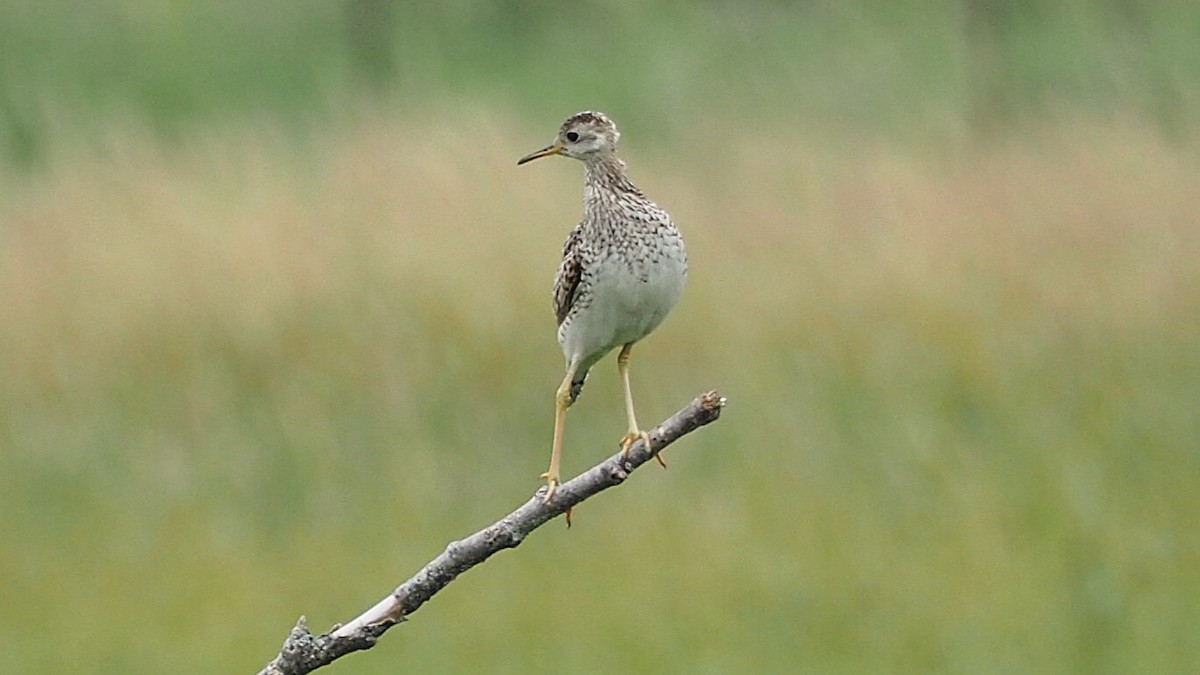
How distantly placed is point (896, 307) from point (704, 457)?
1521mm

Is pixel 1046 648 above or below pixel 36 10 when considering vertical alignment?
below

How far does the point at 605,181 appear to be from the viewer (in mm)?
3295

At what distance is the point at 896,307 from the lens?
1048cm

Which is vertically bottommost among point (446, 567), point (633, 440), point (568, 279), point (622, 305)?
point (446, 567)

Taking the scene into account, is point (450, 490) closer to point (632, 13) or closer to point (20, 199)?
point (20, 199)

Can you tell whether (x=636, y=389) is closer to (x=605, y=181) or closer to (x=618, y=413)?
(x=618, y=413)

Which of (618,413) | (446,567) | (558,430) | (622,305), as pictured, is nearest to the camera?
(446,567)

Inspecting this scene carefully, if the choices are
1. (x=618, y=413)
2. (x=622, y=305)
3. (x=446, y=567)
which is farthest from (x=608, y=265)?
(x=618, y=413)

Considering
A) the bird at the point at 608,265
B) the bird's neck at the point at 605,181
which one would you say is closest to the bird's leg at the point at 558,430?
the bird at the point at 608,265

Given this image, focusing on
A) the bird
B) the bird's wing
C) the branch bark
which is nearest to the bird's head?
the bird

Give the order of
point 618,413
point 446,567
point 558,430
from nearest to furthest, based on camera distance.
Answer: point 446,567
point 558,430
point 618,413

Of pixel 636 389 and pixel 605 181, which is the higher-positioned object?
pixel 636 389

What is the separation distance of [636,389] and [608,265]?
6.76 m

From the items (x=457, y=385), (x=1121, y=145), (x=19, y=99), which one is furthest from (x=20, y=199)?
(x=1121, y=145)
